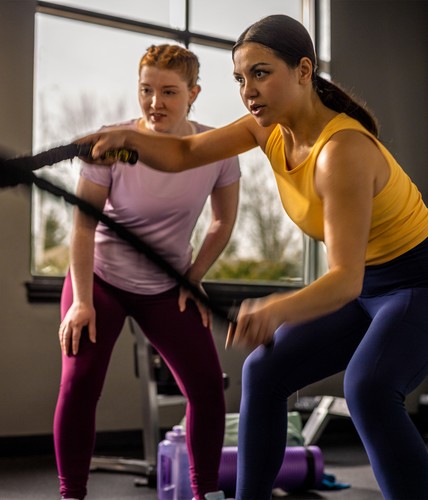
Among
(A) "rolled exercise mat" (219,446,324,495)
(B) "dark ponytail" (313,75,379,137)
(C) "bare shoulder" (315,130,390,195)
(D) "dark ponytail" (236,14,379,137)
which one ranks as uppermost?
(D) "dark ponytail" (236,14,379,137)

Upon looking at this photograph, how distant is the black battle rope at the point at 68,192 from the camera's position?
1.11 metres

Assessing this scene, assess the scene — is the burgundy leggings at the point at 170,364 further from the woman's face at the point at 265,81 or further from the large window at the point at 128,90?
the large window at the point at 128,90

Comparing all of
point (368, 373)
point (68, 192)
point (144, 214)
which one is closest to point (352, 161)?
point (368, 373)

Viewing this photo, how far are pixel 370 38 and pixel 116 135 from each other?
10.6 ft

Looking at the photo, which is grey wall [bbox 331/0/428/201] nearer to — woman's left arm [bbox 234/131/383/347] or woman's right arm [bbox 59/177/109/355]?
woman's right arm [bbox 59/177/109/355]

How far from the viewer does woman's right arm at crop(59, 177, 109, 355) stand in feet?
6.10

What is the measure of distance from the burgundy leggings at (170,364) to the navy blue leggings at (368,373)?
0.40m

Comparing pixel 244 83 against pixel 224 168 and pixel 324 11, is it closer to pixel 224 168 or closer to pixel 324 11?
pixel 224 168

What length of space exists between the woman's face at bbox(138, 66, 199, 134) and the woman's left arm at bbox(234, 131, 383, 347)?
75 cm

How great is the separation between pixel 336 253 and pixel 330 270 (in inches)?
1.2

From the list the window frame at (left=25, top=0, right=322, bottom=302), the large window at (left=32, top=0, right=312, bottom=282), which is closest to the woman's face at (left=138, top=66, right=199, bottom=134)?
the large window at (left=32, top=0, right=312, bottom=282)

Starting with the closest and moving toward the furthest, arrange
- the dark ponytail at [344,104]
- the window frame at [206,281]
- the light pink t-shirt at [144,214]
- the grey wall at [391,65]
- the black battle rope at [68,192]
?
the black battle rope at [68,192], the dark ponytail at [344,104], the light pink t-shirt at [144,214], the window frame at [206,281], the grey wall at [391,65]

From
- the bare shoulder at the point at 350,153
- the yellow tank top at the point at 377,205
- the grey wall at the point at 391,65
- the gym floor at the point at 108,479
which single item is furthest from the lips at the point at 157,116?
the grey wall at the point at 391,65

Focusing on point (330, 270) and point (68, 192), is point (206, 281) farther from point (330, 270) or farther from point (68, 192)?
point (68, 192)
